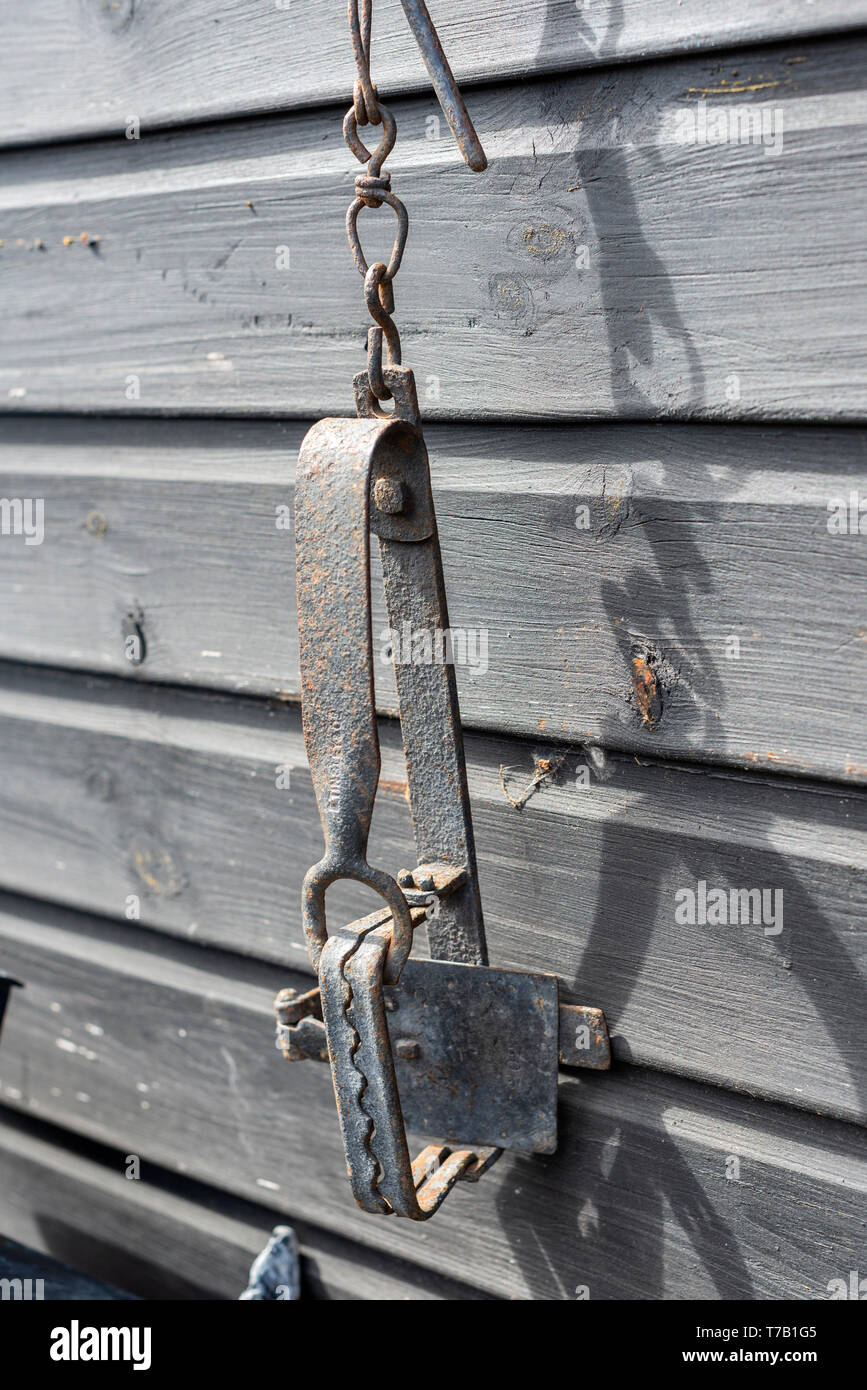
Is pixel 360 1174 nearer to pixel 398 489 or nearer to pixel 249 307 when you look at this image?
pixel 398 489

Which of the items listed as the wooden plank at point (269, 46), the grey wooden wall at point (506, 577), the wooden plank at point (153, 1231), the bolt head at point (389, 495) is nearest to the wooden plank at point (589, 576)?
the grey wooden wall at point (506, 577)

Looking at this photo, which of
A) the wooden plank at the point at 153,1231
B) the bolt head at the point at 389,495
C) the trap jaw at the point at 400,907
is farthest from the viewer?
the wooden plank at the point at 153,1231

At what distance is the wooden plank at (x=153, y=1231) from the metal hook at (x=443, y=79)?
3.23ft

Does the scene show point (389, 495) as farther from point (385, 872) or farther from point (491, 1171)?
point (491, 1171)

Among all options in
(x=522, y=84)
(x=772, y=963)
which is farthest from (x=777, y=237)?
(x=772, y=963)

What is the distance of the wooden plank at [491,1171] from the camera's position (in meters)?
0.82

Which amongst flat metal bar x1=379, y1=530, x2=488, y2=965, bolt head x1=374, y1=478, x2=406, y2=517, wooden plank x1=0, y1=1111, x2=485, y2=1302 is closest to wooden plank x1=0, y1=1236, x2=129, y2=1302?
wooden plank x1=0, y1=1111, x2=485, y2=1302

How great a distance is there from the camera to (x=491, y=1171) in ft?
3.21

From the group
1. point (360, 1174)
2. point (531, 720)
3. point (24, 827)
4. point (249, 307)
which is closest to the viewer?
point (360, 1174)

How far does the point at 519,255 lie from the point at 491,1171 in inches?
30.7

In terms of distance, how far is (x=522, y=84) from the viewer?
801mm

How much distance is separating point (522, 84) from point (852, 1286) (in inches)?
36.1

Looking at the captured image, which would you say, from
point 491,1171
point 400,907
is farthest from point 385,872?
point 491,1171

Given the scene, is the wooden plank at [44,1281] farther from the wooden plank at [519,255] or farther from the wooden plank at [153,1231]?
the wooden plank at [519,255]
